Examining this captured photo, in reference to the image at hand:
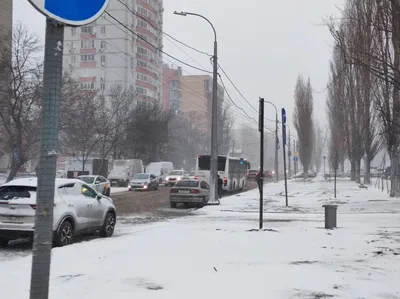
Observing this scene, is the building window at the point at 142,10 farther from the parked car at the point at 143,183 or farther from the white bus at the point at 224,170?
the white bus at the point at 224,170

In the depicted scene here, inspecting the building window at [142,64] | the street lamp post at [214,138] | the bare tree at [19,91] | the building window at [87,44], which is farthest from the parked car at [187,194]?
the building window at [87,44]

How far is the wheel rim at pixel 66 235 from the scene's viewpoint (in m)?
10.3

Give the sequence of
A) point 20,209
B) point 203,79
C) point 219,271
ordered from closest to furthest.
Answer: point 219,271 < point 20,209 < point 203,79

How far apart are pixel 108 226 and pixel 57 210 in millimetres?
2365

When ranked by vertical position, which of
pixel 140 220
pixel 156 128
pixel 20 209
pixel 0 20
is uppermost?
pixel 0 20

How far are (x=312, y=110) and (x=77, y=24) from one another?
60.0 m

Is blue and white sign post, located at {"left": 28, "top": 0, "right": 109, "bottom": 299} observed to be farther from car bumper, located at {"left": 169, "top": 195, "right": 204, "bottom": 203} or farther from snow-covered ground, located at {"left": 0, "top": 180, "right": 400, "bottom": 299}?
car bumper, located at {"left": 169, "top": 195, "right": 204, "bottom": 203}

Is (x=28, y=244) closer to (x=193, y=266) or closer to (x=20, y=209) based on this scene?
(x=20, y=209)

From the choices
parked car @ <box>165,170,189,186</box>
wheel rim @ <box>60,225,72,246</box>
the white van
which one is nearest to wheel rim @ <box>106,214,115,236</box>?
wheel rim @ <box>60,225,72,246</box>

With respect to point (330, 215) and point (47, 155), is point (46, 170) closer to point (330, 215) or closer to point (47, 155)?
point (47, 155)

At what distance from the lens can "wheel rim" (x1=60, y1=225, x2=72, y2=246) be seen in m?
10.3

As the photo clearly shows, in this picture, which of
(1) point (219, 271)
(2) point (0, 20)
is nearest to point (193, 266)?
(1) point (219, 271)

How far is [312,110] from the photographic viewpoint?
6053cm

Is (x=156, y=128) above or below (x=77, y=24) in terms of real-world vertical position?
above
